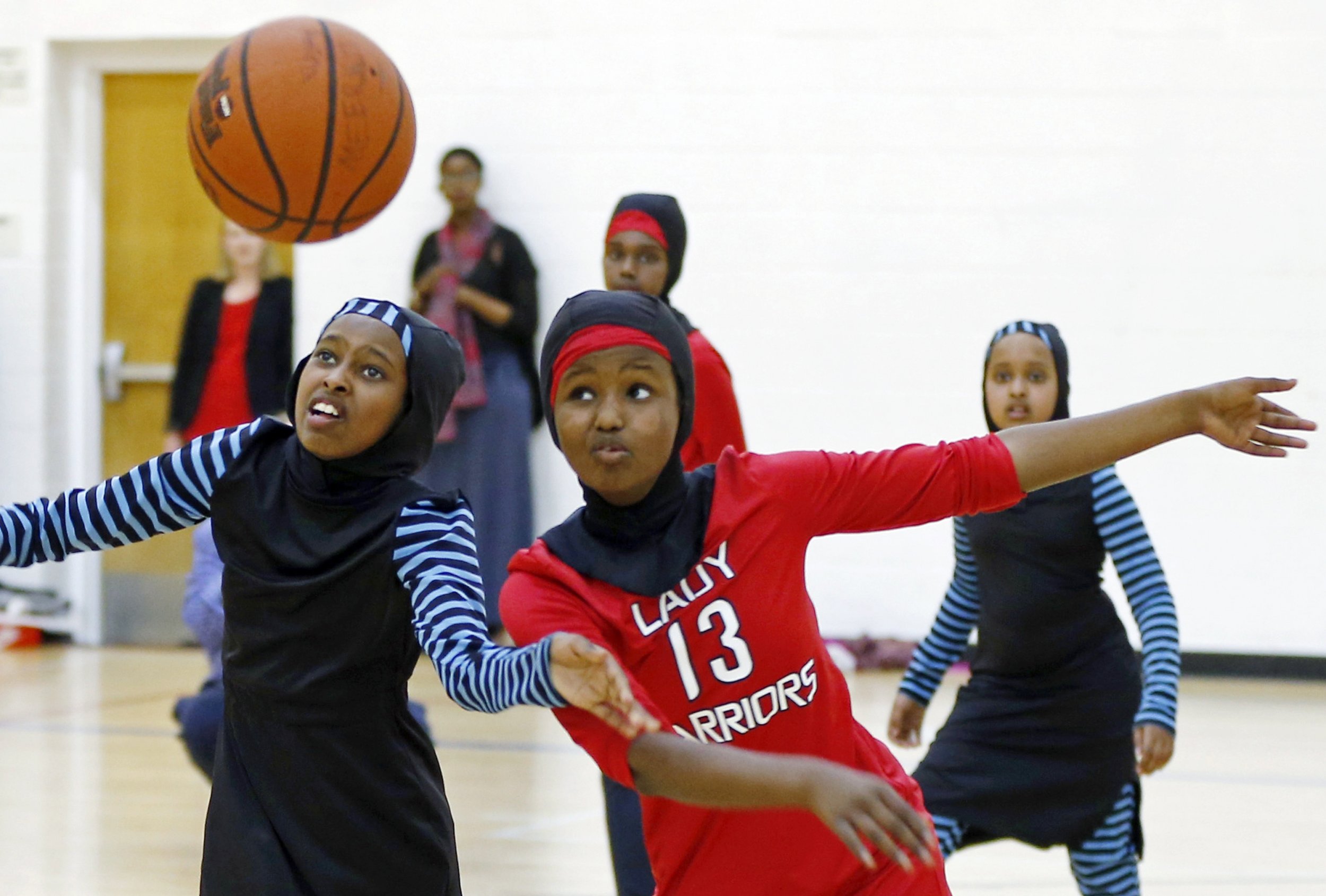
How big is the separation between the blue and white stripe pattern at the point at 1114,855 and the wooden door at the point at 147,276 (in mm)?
Result: 5822

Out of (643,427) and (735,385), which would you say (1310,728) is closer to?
(735,385)

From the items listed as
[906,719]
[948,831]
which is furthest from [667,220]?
[948,831]

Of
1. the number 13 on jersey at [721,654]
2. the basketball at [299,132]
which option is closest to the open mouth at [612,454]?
the number 13 on jersey at [721,654]

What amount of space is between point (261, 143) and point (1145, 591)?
2.14 m

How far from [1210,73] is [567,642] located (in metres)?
6.37

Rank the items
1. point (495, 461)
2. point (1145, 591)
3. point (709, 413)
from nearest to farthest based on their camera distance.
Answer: point (1145, 591)
point (709, 413)
point (495, 461)

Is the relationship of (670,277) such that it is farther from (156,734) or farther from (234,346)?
Result: (234,346)

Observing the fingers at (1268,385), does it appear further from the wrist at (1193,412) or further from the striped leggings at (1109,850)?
the striped leggings at (1109,850)

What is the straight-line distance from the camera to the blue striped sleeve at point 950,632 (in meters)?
3.61

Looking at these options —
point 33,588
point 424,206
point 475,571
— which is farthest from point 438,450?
point 475,571

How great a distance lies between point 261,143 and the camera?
12.3ft

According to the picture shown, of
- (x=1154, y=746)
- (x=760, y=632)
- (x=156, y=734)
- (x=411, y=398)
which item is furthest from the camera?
(x=156, y=734)

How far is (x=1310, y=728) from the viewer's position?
646 cm

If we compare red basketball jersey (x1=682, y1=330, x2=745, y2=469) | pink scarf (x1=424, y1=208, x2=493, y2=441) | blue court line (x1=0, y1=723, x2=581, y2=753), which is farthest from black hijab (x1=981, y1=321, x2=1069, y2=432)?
pink scarf (x1=424, y1=208, x2=493, y2=441)
